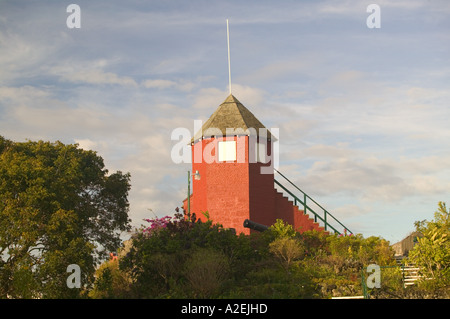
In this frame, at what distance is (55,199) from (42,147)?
33.6 ft

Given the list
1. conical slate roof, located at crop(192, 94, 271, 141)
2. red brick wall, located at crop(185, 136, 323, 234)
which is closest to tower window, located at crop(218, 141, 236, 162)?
red brick wall, located at crop(185, 136, 323, 234)

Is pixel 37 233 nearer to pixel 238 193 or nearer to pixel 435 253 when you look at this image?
pixel 238 193

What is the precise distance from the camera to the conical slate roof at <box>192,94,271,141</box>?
34.2 m

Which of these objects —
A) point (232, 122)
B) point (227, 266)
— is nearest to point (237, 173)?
point (232, 122)

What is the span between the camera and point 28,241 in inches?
1024

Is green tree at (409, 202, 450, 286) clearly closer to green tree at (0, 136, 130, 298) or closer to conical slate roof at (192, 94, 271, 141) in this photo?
conical slate roof at (192, 94, 271, 141)

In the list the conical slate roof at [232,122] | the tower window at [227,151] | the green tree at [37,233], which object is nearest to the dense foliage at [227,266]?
the green tree at [37,233]

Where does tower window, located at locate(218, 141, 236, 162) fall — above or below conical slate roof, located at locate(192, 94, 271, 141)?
below

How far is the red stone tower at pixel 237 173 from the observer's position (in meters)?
33.0

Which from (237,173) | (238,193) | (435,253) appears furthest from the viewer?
(237,173)

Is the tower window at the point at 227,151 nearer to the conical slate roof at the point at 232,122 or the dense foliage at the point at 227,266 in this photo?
the conical slate roof at the point at 232,122

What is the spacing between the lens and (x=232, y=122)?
34625 mm

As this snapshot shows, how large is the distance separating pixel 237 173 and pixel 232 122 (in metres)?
3.47
